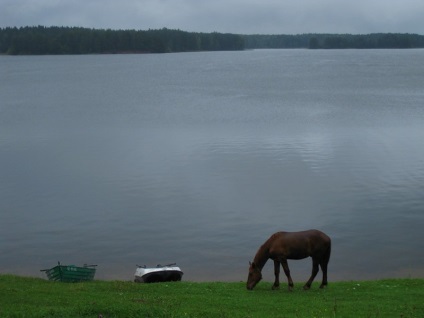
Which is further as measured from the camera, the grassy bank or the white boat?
the white boat

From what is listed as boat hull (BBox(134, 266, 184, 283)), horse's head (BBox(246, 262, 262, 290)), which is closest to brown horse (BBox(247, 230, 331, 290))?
horse's head (BBox(246, 262, 262, 290))

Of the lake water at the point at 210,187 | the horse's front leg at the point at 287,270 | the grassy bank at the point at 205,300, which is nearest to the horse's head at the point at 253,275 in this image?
the grassy bank at the point at 205,300

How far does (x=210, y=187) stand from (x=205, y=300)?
22.8 m

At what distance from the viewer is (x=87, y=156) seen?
159 feet

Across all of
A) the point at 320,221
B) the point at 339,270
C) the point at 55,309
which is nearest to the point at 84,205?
the point at 320,221

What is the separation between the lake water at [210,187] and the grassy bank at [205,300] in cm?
666

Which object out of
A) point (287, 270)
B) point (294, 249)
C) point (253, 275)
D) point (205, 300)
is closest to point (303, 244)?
point (294, 249)

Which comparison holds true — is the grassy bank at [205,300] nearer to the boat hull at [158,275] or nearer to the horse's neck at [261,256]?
the horse's neck at [261,256]

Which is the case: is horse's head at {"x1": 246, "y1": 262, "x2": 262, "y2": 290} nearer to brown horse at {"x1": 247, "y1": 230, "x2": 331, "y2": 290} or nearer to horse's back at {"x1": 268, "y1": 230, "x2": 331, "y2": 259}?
brown horse at {"x1": 247, "y1": 230, "x2": 331, "y2": 290}

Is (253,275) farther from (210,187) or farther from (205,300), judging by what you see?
(210,187)

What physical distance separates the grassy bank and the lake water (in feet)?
21.9

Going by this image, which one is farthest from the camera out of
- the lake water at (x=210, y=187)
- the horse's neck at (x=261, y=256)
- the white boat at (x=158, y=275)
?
the lake water at (x=210, y=187)

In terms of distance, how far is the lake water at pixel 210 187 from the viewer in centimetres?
2822

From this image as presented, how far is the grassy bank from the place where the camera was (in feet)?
43.4
